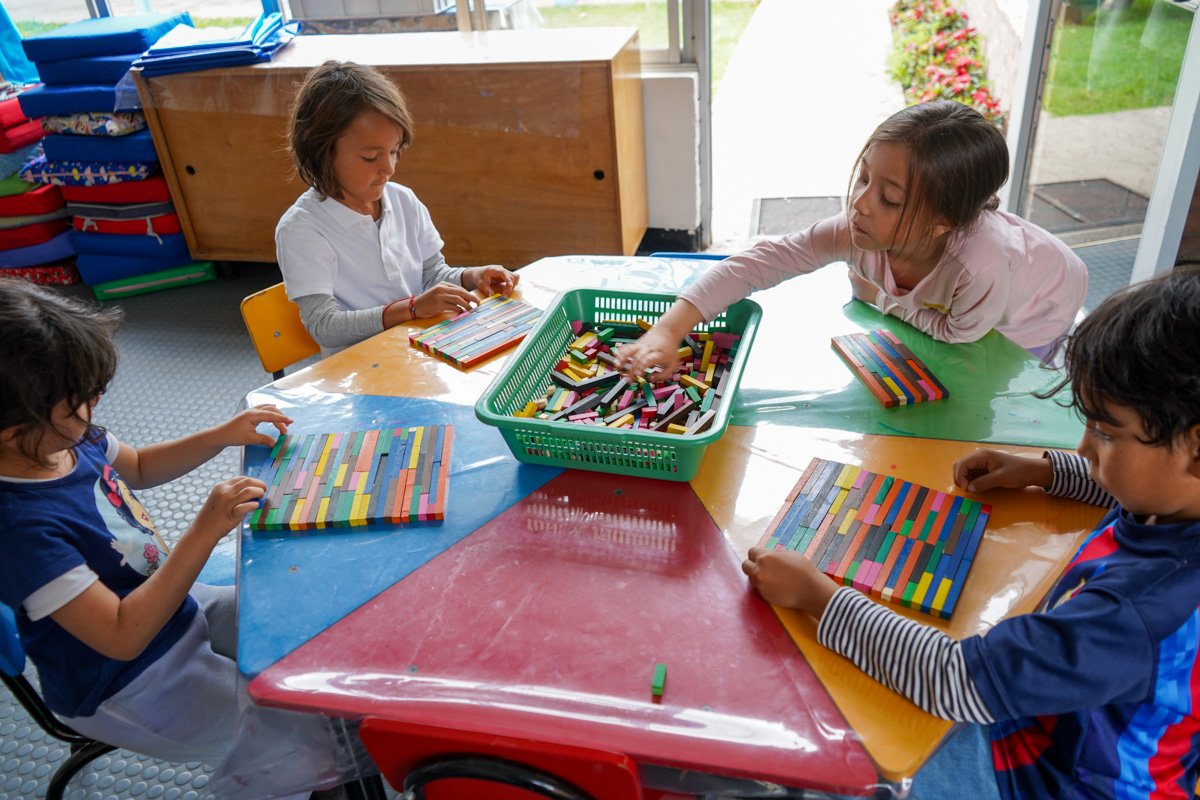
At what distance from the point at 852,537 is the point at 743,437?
11.2 inches

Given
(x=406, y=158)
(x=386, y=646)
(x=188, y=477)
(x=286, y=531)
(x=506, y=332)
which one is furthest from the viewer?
(x=406, y=158)

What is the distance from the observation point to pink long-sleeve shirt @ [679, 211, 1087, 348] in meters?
1.49

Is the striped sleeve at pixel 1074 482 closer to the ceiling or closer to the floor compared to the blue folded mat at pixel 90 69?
closer to the floor

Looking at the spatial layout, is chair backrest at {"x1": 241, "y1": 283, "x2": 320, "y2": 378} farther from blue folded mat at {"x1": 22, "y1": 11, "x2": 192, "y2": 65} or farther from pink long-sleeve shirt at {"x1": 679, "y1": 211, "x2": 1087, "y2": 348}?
blue folded mat at {"x1": 22, "y1": 11, "x2": 192, "y2": 65}

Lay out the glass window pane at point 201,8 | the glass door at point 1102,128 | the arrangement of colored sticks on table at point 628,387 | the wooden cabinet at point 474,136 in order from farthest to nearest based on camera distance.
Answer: the glass window pane at point 201,8, the wooden cabinet at point 474,136, the glass door at point 1102,128, the arrangement of colored sticks on table at point 628,387

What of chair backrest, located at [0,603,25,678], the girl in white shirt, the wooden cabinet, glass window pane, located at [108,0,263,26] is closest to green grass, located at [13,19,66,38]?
glass window pane, located at [108,0,263,26]

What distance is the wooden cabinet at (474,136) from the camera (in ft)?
9.40

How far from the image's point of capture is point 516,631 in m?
1.02

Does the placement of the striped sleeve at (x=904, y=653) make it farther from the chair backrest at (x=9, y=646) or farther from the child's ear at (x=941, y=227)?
the chair backrest at (x=9, y=646)

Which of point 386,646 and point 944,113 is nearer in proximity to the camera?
point 386,646

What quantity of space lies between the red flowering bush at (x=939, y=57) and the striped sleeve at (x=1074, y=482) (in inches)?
153

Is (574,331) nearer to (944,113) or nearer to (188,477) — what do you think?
(944,113)

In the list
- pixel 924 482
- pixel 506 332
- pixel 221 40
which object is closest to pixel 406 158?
pixel 221 40

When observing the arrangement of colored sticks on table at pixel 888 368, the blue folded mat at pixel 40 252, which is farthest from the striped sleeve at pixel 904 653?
the blue folded mat at pixel 40 252
